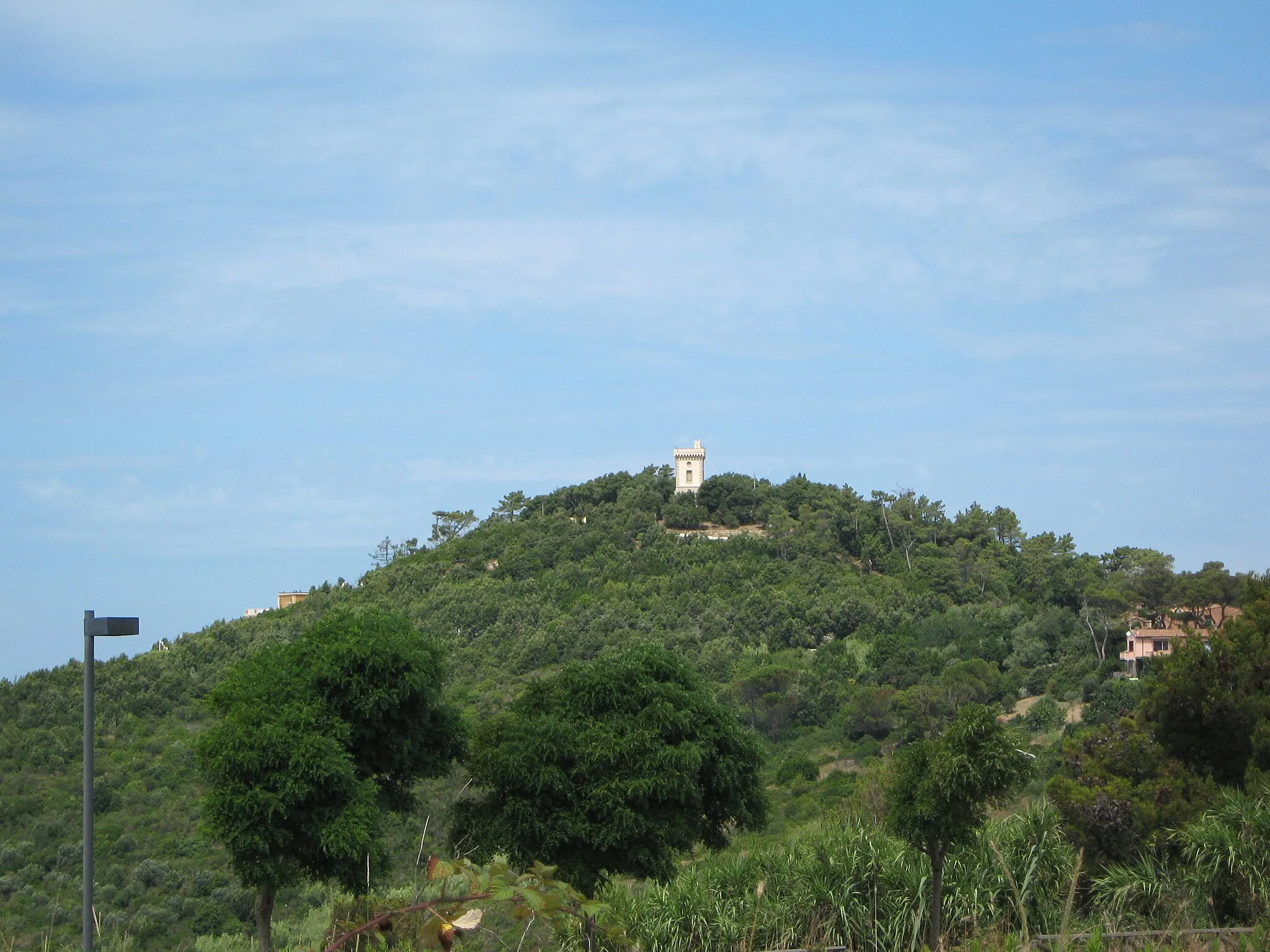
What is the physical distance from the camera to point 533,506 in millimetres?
74062

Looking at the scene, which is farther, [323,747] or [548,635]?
[548,635]

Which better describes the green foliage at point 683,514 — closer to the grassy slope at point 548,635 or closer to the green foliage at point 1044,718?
the grassy slope at point 548,635

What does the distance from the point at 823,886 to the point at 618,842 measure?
228 centimetres

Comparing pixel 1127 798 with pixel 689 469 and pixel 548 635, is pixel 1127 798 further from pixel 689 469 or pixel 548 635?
pixel 689 469

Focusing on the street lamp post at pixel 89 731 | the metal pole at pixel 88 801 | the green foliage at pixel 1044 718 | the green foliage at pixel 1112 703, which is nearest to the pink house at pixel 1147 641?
the green foliage at pixel 1044 718

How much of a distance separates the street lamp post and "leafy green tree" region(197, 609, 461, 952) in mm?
5527

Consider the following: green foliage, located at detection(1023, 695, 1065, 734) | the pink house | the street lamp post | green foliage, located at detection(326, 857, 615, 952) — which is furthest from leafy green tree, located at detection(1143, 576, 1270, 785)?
the pink house

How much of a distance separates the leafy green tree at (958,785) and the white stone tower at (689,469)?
58514mm

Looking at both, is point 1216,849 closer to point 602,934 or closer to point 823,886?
point 823,886

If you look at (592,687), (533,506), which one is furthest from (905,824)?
(533,506)

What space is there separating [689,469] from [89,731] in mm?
66075

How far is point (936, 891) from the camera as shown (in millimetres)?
11508

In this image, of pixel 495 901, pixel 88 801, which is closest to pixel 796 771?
pixel 88 801

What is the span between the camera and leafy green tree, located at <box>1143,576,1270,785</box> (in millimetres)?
16672
